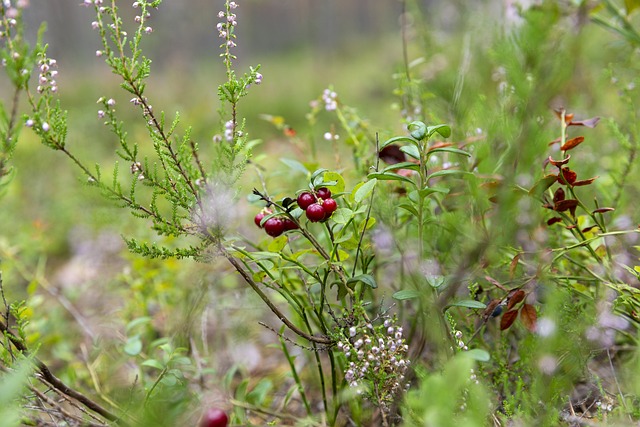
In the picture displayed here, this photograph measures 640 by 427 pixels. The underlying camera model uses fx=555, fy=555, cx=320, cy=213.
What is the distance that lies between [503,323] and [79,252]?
2.46 meters

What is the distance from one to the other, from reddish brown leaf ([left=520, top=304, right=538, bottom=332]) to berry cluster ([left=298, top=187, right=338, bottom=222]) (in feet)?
1.31

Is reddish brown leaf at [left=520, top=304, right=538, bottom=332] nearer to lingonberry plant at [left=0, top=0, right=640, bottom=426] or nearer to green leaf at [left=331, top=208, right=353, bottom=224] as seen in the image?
lingonberry plant at [left=0, top=0, right=640, bottom=426]

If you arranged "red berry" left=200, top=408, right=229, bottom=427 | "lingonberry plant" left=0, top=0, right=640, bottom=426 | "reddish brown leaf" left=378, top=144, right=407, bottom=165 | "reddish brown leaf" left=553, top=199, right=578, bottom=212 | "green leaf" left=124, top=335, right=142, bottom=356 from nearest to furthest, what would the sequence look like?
"lingonberry plant" left=0, top=0, right=640, bottom=426 < "red berry" left=200, top=408, right=229, bottom=427 < "reddish brown leaf" left=553, top=199, right=578, bottom=212 < "reddish brown leaf" left=378, top=144, right=407, bottom=165 < "green leaf" left=124, top=335, right=142, bottom=356

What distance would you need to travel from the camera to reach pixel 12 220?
3041 mm

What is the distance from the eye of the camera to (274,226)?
1.05 metres

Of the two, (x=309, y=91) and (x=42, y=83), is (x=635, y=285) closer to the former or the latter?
(x=42, y=83)

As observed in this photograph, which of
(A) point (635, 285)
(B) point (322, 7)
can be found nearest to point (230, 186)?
(A) point (635, 285)

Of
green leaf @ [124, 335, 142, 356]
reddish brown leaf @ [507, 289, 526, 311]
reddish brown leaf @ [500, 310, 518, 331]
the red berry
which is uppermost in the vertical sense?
reddish brown leaf @ [507, 289, 526, 311]

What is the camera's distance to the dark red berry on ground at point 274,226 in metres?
1.04

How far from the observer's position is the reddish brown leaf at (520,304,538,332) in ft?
3.30

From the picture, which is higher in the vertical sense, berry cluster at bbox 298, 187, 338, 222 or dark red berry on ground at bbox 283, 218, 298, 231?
berry cluster at bbox 298, 187, 338, 222

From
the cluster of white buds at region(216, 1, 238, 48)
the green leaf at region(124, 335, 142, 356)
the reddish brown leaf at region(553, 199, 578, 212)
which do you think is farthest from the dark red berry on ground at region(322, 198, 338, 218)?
the green leaf at region(124, 335, 142, 356)

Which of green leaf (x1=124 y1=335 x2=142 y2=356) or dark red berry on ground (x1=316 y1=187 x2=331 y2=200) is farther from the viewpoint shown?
green leaf (x1=124 y1=335 x2=142 y2=356)

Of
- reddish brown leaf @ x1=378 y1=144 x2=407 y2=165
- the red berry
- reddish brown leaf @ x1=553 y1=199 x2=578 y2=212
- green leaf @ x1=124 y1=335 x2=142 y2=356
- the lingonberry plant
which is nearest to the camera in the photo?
the lingonberry plant
